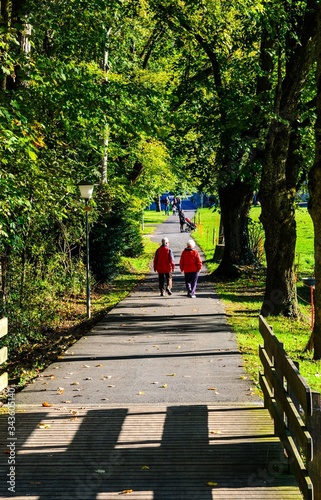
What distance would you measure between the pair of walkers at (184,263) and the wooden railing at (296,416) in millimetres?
13407

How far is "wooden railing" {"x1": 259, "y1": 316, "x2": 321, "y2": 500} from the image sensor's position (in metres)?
5.32

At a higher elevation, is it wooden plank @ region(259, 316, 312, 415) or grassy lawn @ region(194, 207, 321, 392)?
wooden plank @ region(259, 316, 312, 415)

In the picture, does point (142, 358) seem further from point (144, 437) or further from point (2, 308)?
point (144, 437)

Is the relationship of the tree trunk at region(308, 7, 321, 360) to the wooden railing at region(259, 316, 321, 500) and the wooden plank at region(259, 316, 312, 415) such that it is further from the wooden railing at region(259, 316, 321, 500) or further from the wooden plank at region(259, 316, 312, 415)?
the wooden railing at region(259, 316, 321, 500)

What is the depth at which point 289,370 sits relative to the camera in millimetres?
6555

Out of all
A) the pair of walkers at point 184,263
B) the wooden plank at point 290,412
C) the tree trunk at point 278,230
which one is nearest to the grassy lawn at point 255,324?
the tree trunk at point 278,230

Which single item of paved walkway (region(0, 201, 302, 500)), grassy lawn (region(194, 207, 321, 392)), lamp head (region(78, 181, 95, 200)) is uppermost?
lamp head (region(78, 181, 95, 200))

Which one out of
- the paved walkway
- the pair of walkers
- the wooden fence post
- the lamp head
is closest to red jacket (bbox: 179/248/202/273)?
the pair of walkers

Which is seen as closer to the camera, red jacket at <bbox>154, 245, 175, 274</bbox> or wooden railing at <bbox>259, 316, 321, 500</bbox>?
wooden railing at <bbox>259, 316, 321, 500</bbox>

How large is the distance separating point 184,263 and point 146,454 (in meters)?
15.2

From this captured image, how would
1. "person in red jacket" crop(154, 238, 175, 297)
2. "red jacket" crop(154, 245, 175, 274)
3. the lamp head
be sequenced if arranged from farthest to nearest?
1. "red jacket" crop(154, 245, 175, 274)
2. "person in red jacket" crop(154, 238, 175, 297)
3. the lamp head

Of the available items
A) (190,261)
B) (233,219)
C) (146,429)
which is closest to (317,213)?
(146,429)

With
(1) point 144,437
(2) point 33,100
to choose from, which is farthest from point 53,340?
(1) point 144,437

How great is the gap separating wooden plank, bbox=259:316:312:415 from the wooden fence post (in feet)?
0.15
